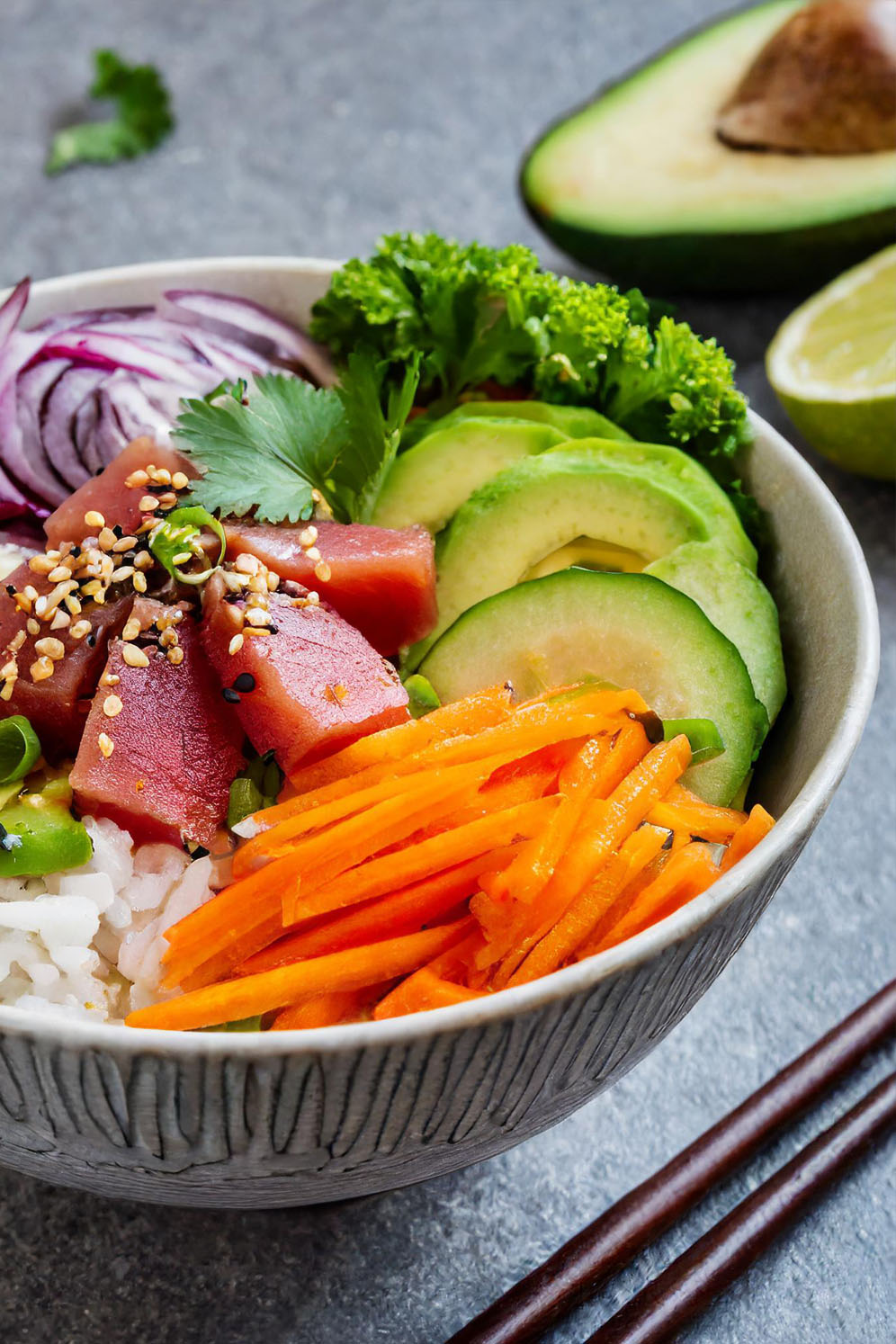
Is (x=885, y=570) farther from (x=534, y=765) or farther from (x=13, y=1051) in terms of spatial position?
(x=13, y=1051)

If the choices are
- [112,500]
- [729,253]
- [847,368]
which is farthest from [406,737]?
[729,253]

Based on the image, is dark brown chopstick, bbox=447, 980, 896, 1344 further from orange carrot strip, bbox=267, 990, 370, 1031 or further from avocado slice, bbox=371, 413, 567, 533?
avocado slice, bbox=371, 413, 567, 533

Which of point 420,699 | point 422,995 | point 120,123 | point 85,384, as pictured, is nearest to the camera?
point 422,995

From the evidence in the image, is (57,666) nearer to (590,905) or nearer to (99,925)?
(99,925)

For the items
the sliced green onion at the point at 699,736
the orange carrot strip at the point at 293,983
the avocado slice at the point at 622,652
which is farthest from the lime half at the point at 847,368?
the orange carrot strip at the point at 293,983

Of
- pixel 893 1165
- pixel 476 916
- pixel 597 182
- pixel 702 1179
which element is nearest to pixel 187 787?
pixel 476 916
